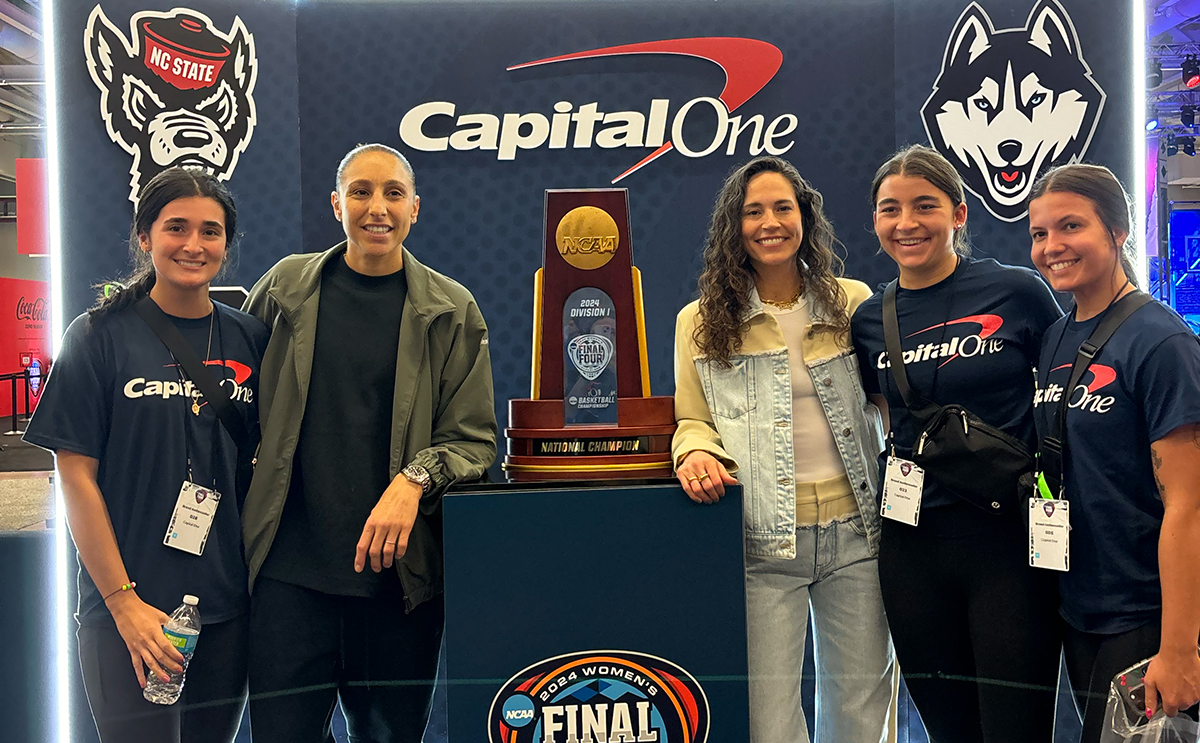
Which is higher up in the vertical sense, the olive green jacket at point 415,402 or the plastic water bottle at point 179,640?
the olive green jacket at point 415,402

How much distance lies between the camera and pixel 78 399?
1727 millimetres

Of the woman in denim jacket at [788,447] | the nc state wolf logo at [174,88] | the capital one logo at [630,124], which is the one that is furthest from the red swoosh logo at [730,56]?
the woman in denim jacket at [788,447]

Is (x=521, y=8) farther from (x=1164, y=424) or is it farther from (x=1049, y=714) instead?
(x=1049, y=714)

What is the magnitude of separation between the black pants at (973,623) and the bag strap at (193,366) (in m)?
1.35

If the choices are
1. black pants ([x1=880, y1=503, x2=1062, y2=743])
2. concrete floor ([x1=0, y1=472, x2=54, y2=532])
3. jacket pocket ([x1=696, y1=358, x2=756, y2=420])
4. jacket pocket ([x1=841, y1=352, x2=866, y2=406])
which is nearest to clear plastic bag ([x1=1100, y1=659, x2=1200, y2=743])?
black pants ([x1=880, y1=503, x2=1062, y2=743])

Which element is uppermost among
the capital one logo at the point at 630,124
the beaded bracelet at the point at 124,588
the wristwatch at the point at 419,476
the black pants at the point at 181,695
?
the capital one logo at the point at 630,124

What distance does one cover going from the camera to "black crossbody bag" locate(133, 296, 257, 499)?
1.77 meters

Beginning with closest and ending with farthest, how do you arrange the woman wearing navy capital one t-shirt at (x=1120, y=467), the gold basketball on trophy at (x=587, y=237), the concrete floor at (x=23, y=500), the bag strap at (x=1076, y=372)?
the woman wearing navy capital one t-shirt at (x=1120, y=467) → the bag strap at (x=1076, y=372) → the gold basketball on trophy at (x=587, y=237) → the concrete floor at (x=23, y=500)

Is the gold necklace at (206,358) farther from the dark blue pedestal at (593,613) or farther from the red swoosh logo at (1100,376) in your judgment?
the red swoosh logo at (1100,376)

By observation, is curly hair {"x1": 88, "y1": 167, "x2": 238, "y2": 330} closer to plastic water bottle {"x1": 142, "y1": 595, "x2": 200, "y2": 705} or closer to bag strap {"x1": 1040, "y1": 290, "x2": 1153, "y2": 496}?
plastic water bottle {"x1": 142, "y1": 595, "x2": 200, "y2": 705}

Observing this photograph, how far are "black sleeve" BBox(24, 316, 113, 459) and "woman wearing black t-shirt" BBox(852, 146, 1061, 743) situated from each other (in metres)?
1.56

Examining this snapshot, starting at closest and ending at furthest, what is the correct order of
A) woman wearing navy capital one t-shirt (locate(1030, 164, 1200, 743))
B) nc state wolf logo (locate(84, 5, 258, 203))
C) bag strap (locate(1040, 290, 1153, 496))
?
woman wearing navy capital one t-shirt (locate(1030, 164, 1200, 743)), bag strap (locate(1040, 290, 1153, 496)), nc state wolf logo (locate(84, 5, 258, 203))

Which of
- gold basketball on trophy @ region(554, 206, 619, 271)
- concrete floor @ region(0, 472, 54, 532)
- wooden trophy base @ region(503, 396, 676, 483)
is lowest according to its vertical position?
concrete floor @ region(0, 472, 54, 532)

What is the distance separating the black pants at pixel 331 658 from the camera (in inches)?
70.2
